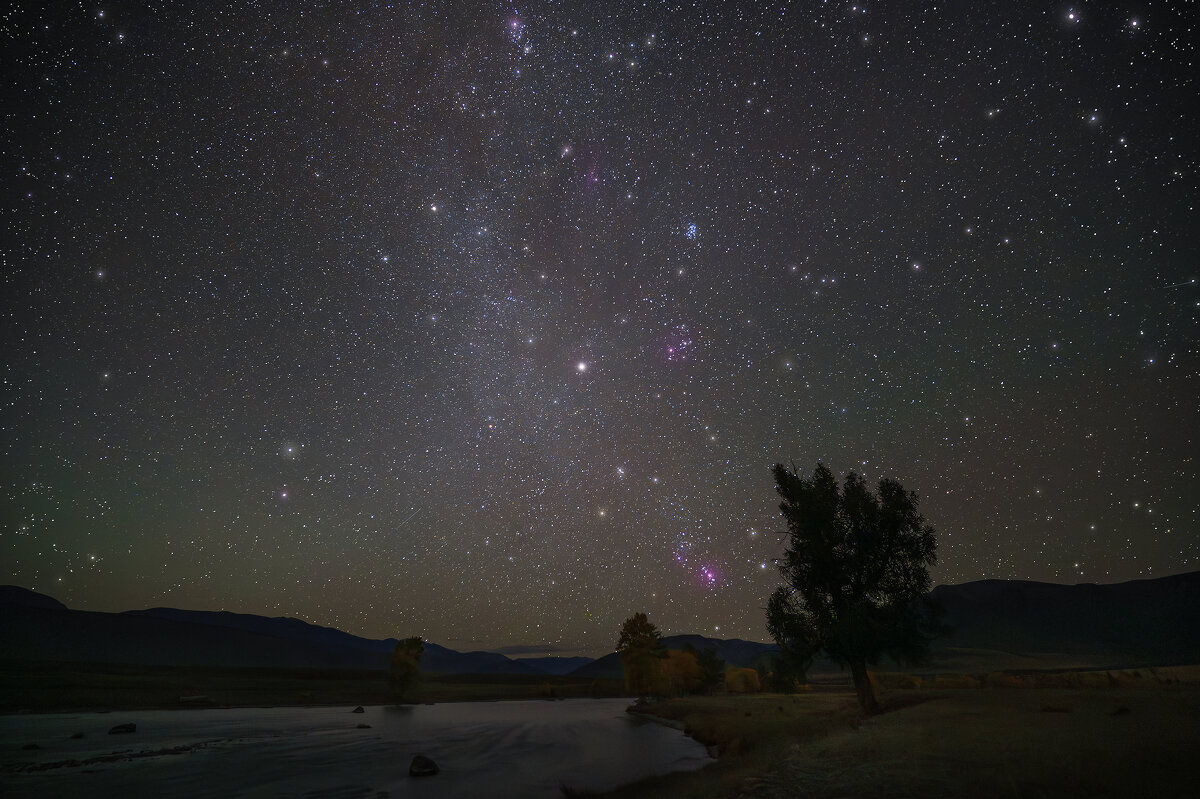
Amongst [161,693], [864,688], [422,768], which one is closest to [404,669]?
[161,693]

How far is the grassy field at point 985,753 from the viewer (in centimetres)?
1176

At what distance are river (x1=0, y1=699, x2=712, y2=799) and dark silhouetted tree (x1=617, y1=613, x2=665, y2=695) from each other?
114ft

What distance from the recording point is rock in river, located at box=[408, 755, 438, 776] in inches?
1065

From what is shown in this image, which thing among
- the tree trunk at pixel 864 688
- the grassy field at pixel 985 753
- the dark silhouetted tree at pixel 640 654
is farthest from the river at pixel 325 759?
the dark silhouetted tree at pixel 640 654

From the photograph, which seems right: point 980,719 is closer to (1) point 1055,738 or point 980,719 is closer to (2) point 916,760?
(1) point 1055,738

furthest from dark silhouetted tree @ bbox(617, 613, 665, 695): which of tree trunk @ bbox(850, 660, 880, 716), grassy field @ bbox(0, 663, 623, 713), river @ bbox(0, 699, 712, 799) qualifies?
tree trunk @ bbox(850, 660, 880, 716)

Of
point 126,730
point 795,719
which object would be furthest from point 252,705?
point 795,719

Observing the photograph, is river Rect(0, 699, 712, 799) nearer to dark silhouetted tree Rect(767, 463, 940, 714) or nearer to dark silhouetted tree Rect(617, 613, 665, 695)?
dark silhouetted tree Rect(767, 463, 940, 714)

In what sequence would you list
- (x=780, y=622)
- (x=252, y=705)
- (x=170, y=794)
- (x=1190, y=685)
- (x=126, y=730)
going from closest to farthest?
(x=170, y=794)
(x=1190, y=685)
(x=780, y=622)
(x=126, y=730)
(x=252, y=705)

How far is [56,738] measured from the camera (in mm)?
40156

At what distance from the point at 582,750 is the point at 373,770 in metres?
13.2

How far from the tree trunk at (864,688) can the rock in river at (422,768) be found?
21.1 meters

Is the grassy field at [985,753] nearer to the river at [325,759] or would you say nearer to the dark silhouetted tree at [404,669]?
the river at [325,759]

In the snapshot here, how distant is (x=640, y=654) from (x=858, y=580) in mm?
67729
